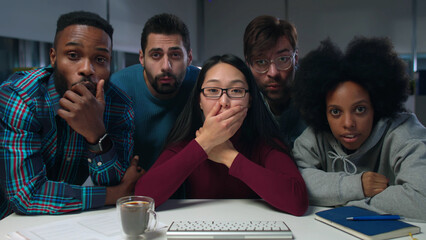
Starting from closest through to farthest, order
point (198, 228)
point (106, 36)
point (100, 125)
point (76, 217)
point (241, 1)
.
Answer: point (198, 228), point (76, 217), point (100, 125), point (106, 36), point (241, 1)

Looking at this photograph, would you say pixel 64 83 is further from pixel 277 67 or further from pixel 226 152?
pixel 277 67

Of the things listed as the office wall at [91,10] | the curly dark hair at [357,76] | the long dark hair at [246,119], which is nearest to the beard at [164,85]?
the long dark hair at [246,119]

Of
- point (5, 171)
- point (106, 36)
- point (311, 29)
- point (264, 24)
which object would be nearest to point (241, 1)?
point (311, 29)

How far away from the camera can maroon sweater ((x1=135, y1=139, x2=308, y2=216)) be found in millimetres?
1210

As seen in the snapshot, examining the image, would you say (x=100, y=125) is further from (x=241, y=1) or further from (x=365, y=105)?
(x=241, y=1)

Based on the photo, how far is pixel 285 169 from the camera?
52.4 inches

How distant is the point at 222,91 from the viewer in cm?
142

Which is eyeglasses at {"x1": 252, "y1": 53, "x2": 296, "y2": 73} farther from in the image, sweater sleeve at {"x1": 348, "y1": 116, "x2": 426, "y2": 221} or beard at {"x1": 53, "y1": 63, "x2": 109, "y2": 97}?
beard at {"x1": 53, "y1": 63, "x2": 109, "y2": 97}

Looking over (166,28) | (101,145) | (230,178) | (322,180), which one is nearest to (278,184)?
(322,180)

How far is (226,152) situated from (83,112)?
0.56m

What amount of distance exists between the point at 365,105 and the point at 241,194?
0.63 meters

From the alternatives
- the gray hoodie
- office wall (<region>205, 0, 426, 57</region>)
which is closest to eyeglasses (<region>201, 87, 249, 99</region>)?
the gray hoodie

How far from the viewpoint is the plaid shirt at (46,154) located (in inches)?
47.6

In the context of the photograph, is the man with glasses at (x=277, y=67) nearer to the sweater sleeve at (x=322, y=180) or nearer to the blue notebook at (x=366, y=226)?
the sweater sleeve at (x=322, y=180)
